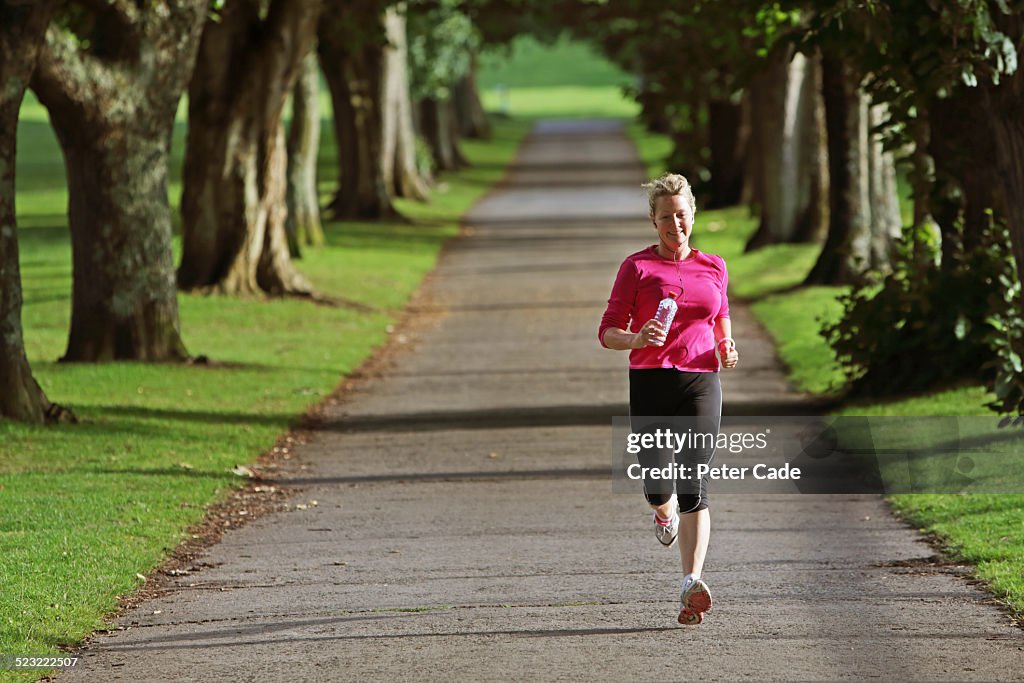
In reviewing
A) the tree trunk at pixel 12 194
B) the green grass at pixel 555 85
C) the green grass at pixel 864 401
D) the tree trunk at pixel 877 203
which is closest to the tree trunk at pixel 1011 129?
the green grass at pixel 864 401

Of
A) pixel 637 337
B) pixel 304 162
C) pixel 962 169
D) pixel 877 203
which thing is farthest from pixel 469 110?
pixel 637 337

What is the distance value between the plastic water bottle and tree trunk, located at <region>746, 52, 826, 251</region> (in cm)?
2062

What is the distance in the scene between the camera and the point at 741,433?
1356 cm

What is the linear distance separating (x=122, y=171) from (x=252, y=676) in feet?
35.1

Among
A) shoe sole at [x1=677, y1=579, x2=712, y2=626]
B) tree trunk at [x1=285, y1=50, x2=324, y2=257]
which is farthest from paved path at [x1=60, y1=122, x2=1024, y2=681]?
tree trunk at [x1=285, y1=50, x2=324, y2=257]

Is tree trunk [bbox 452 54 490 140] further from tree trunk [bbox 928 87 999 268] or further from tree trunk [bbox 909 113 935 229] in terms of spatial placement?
tree trunk [bbox 928 87 999 268]

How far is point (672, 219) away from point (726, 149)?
33538mm

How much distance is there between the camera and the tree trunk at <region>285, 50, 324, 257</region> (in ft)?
97.5

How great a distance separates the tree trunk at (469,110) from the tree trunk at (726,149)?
28.6 metres

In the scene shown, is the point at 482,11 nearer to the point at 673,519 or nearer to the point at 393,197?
the point at 393,197

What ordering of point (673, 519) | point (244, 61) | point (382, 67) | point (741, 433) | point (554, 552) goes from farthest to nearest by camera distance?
point (382, 67) → point (244, 61) → point (741, 433) → point (554, 552) → point (673, 519)

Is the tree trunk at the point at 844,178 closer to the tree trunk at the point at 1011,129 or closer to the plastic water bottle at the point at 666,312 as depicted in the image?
the tree trunk at the point at 1011,129

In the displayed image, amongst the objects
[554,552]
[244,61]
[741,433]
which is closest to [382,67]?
[244,61]

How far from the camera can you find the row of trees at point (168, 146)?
529 inches
